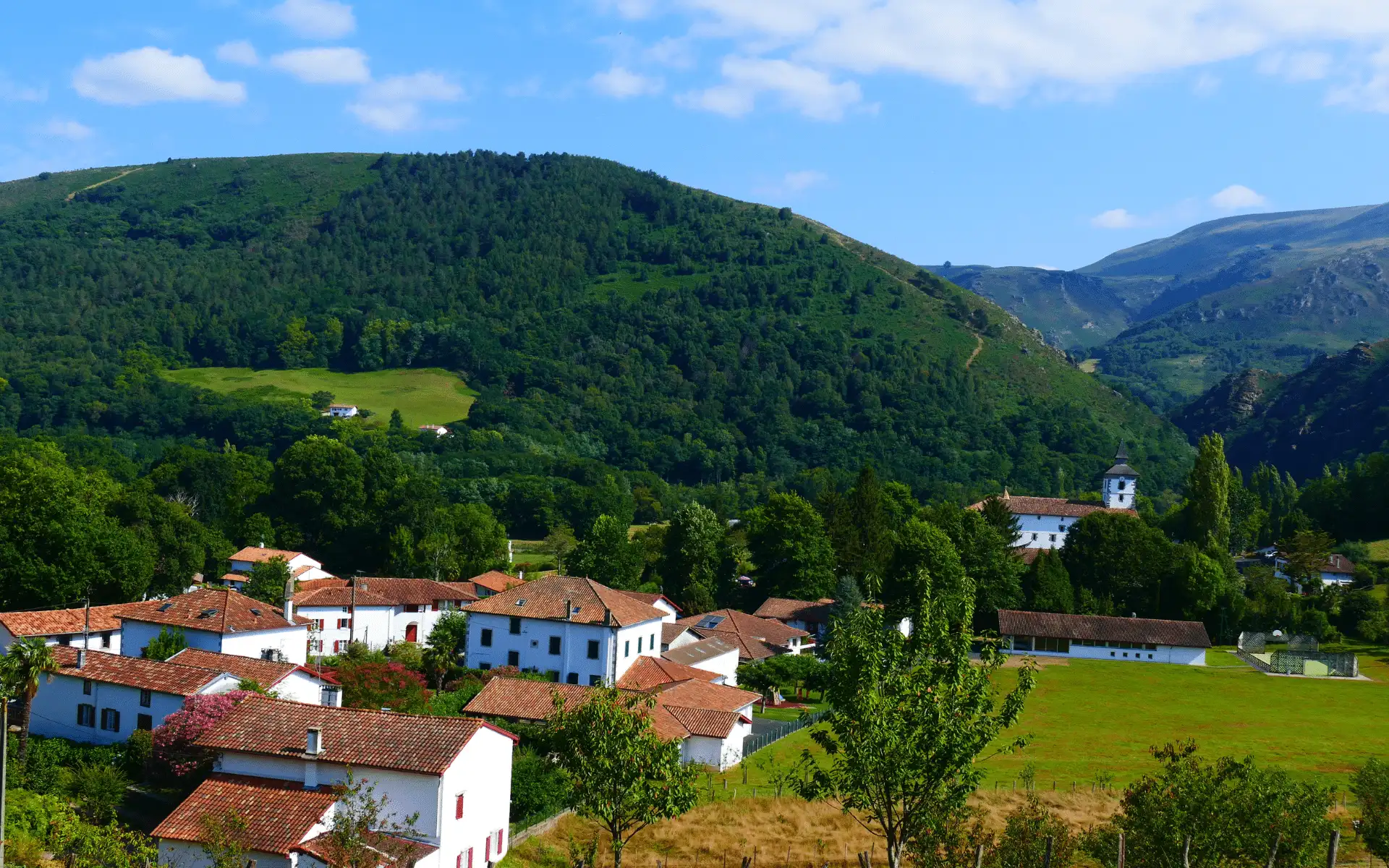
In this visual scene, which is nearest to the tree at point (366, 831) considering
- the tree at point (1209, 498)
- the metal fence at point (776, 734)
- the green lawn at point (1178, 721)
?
the green lawn at point (1178, 721)

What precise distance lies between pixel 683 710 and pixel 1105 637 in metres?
45.1

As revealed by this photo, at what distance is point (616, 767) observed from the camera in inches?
1105

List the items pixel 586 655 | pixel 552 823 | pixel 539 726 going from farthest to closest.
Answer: pixel 586 655 < pixel 539 726 < pixel 552 823

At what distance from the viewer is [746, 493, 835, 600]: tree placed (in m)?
88.0

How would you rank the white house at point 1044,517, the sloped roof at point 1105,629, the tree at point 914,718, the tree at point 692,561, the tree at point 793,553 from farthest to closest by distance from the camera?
the white house at point 1044,517, the tree at point 793,553, the tree at point 692,561, the sloped roof at point 1105,629, the tree at point 914,718

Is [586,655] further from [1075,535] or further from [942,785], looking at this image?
[1075,535]

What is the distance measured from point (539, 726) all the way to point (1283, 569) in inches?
3180

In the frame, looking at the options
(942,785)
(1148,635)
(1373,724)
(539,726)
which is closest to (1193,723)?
(1373,724)

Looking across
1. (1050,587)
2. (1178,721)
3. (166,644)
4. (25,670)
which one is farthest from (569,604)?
(1050,587)

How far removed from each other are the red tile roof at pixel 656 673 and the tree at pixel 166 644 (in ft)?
61.9

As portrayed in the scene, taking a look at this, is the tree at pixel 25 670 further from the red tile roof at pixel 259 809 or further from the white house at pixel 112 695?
the red tile roof at pixel 259 809

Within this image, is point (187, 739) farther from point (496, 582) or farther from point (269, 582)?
point (496, 582)

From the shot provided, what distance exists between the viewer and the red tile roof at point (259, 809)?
97.2 feet

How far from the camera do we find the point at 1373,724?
59.9 metres
